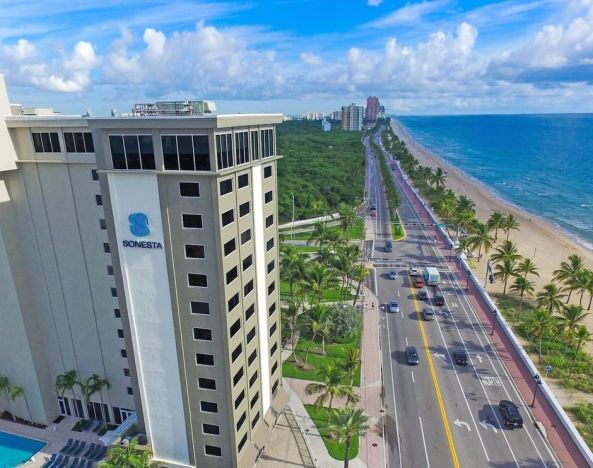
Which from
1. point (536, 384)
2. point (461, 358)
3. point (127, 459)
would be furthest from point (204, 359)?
point (536, 384)

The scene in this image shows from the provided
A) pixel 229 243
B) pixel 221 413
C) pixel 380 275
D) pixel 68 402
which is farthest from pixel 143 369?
pixel 380 275

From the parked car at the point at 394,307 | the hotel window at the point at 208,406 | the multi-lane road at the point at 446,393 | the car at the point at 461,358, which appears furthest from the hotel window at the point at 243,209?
the parked car at the point at 394,307

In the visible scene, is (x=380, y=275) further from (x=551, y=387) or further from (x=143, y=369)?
(x=143, y=369)

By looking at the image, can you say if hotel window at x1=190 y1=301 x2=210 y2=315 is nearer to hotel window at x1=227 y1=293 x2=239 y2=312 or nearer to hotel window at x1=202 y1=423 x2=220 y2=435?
hotel window at x1=227 y1=293 x2=239 y2=312

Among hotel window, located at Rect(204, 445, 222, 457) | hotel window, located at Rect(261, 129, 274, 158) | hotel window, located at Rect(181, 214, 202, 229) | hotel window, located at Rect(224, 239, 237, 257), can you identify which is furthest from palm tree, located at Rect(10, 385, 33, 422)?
hotel window, located at Rect(261, 129, 274, 158)

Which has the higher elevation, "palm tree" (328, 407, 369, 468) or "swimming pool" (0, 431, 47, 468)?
"palm tree" (328, 407, 369, 468)

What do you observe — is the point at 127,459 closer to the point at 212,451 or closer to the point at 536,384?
the point at 212,451

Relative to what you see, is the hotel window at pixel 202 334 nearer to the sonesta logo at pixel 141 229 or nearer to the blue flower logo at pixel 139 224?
the sonesta logo at pixel 141 229
